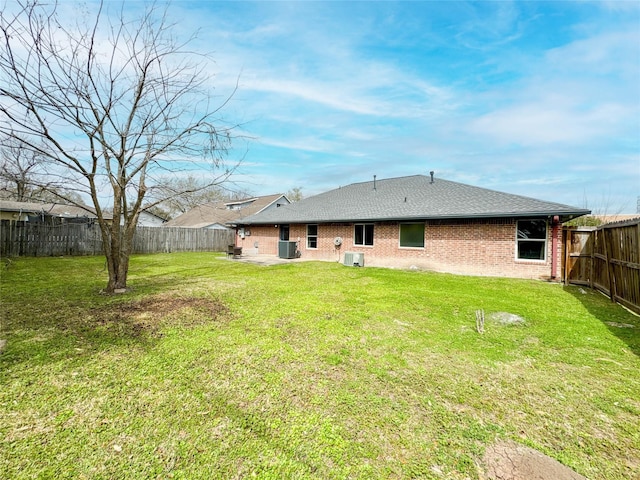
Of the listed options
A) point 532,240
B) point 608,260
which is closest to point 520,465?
point 608,260

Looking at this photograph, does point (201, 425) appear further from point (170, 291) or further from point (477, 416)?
point (170, 291)

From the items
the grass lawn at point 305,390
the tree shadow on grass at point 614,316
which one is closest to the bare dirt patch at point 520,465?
the grass lawn at point 305,390

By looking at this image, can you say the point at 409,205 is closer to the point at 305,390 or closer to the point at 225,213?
the point at 305,390

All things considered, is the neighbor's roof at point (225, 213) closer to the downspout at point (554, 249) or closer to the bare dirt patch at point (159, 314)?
the bare dirt patch at point (159, 314)

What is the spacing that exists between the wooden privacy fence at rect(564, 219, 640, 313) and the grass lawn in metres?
0.88

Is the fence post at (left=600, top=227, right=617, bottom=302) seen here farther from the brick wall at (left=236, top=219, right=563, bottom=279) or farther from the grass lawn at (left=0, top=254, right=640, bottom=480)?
the brick wall at (left=236, top=219, right=563, bottom=279)

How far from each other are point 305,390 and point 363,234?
1095 centimetres

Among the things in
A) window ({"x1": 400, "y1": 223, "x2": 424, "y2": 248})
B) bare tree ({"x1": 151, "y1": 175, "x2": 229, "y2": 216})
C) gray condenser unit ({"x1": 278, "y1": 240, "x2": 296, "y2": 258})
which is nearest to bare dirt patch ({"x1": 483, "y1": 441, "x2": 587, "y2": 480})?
bare tree ({"x1": 151, "y1": 175, "x2": 229, "y2": 216})

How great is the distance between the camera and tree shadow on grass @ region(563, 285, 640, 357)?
14.8ft

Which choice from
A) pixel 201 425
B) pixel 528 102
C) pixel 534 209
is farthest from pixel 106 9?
pixel 528 102

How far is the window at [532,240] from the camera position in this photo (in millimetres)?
9617

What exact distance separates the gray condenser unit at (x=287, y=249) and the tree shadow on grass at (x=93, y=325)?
9.34m

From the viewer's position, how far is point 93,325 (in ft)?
15.4

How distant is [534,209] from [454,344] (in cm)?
751
